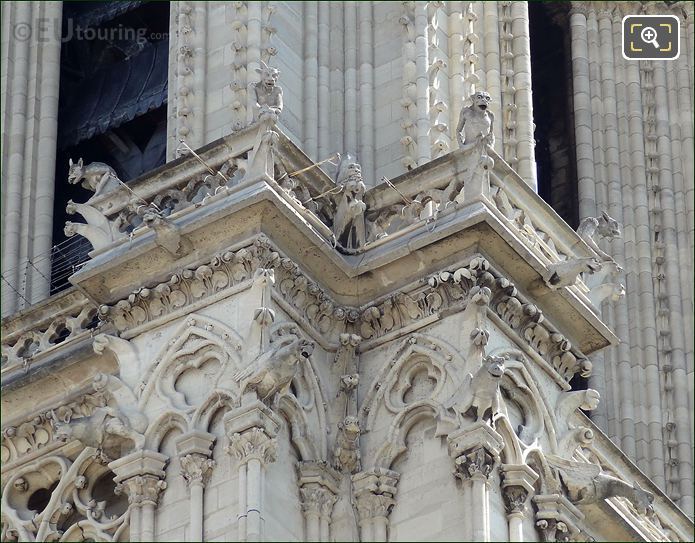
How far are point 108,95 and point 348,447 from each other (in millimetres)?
8143

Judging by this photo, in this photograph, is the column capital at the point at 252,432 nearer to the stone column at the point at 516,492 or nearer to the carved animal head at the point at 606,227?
the stone column at the point at 516,492

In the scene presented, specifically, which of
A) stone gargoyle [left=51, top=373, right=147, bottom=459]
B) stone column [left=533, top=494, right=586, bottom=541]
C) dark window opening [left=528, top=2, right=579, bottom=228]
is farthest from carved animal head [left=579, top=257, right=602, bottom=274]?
dark window opening [left=528, top=2, right=579, bottom=228]

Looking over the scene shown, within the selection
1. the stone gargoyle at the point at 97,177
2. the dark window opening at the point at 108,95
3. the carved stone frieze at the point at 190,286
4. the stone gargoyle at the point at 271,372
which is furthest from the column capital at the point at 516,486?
the dark window opening at the point at 108,95

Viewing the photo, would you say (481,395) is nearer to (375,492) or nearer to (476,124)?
(375,492)

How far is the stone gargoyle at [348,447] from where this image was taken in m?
29.1

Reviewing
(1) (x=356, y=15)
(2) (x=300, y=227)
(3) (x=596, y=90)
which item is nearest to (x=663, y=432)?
(3) (x=596, y=90)

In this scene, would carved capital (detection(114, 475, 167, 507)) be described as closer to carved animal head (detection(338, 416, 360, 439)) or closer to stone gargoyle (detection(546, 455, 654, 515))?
carved animal head (detection(338, 416, 360, 439))

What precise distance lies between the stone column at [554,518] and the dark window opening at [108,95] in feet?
20.4

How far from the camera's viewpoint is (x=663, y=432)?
124 ft

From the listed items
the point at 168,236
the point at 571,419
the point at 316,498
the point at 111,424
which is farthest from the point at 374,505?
the point at 168,236

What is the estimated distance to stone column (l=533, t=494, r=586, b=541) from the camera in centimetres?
2908

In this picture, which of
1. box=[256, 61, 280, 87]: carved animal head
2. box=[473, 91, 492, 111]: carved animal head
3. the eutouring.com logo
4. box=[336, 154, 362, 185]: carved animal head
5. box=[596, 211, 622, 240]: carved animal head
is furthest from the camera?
the eutouring.com logo

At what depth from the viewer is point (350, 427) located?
29.2 m

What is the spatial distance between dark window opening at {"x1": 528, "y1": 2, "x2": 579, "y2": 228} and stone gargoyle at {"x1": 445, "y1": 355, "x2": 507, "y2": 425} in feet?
33.8
